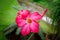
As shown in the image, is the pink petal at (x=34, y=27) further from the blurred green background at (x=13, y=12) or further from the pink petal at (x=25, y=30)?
the blurred green background at (x=13, y=12)

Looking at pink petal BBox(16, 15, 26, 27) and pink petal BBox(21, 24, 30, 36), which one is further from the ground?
pink petal BBox(16, 15, 26, 27)

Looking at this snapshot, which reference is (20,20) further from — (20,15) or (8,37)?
(8,37)

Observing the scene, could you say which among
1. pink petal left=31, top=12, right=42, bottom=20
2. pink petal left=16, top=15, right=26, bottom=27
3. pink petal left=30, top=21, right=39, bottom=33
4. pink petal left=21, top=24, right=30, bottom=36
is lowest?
pink petal left=21, top=24, right=30, bottom=36

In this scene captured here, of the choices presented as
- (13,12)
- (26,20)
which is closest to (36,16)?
(26,20)

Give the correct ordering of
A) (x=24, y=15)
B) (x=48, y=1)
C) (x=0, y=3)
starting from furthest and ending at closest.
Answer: (x=0, y=3), (x=48, y=1), (x=24, y=15)

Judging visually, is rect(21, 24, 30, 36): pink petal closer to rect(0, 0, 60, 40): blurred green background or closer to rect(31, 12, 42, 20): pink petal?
rect(31, 12, 42, 20): pink petal

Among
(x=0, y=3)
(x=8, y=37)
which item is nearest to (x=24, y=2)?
(x=0, y=3)

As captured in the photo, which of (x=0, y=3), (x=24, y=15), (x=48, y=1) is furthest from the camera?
(x=0, y=3)

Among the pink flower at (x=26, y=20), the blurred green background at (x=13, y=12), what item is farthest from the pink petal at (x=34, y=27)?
the blurred green background at (x=13, y=12)

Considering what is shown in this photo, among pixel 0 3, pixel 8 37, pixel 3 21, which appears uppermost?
pixel 0 3

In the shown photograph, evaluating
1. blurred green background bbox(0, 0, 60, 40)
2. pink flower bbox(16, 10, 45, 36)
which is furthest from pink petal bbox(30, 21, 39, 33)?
blurred green background bbox(0, 0, 60, 40)

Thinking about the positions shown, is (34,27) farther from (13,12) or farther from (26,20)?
(13,12)
